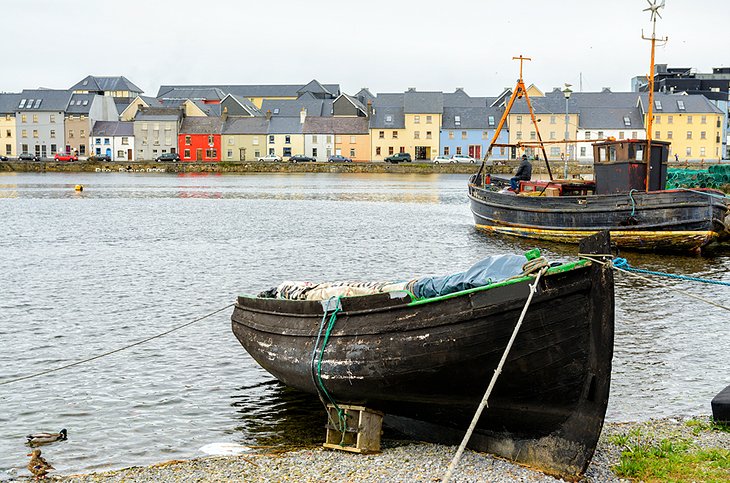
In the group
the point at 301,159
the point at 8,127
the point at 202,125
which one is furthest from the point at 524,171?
the point at 8,127

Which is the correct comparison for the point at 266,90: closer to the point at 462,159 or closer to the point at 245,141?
the point at 245,141

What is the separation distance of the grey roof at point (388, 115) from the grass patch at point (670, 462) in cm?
11953

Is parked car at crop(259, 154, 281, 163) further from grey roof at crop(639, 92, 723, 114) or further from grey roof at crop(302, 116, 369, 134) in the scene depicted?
grey roof at crop(639, 92, 723, 114)

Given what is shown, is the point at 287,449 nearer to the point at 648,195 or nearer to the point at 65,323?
the point at 65,323

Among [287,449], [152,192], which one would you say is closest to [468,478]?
[287,449]

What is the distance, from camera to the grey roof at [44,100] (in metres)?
138

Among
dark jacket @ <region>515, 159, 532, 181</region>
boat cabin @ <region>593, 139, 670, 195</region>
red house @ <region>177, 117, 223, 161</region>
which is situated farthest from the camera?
red house @ <region>177, 117, 223, 161</region>

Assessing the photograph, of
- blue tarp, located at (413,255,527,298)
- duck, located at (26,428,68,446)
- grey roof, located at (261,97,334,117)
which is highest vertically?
grey roof, located at (261,97,334,117)

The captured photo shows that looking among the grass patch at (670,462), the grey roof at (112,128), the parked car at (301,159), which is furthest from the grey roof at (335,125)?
the grass patch at (670,462)

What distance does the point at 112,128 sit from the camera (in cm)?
13712

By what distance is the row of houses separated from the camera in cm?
12369

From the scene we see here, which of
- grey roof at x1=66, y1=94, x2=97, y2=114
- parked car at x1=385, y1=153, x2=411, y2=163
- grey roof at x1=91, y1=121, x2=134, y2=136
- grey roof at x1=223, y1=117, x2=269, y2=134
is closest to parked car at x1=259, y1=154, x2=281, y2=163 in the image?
grey roof at x1=223, y1=117, x2=269, y2=134

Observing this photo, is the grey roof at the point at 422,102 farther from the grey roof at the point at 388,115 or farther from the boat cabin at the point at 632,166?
the boat cabin at the point at 632,166

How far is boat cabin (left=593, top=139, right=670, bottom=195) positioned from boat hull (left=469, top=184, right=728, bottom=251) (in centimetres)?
141
